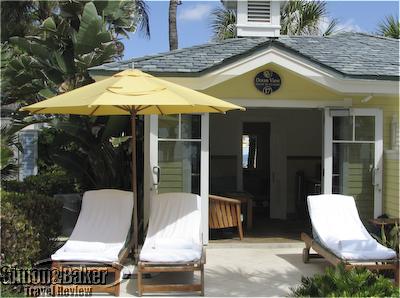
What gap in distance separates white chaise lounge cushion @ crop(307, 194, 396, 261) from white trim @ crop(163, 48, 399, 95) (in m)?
2.26

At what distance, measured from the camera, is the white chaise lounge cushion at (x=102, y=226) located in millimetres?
7480

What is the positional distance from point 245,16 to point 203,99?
5487 mm

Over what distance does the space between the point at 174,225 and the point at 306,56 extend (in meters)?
4.04

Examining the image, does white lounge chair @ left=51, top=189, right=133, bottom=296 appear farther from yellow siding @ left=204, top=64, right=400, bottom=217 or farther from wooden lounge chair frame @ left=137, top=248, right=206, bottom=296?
yellow siding @ left=204, top=64, right=400, bottom=217

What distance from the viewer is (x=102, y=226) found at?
8195mm

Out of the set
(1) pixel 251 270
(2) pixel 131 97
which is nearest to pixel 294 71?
(1) pixel 251 270

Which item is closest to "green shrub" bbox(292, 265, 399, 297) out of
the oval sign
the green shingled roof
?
the green shingled roof

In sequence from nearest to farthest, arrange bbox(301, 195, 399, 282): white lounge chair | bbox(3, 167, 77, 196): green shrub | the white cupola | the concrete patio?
the concrete patio
bbox(301, 195, 399, 282): white lounge chair
the white cupola
bbox(3, 167, 77, 196): green shrub

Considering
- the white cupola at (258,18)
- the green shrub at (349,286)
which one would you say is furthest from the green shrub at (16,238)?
the white cupola at (258,18)

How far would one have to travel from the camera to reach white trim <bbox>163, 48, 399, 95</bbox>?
9.55 metres

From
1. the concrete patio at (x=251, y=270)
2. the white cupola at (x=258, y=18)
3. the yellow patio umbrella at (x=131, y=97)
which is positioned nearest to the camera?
the yellow patio umbrella at (x=131, y=97)

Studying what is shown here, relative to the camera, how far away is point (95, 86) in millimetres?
7371

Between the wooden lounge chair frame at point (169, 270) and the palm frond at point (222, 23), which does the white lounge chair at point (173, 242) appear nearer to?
the wooden lounge chair frame at point (169, 270)

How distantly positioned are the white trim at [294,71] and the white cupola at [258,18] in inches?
106
